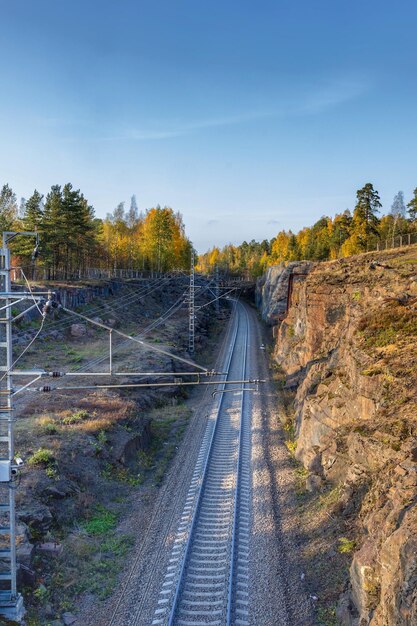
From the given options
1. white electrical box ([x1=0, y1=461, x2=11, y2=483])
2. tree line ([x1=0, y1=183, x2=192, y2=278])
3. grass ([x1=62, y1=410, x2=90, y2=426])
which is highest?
tree line ([x1=0, y1=183, x2=192, y2=278])

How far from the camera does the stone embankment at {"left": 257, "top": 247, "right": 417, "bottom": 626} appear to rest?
→ 1105 cm

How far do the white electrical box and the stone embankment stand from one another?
9.21m

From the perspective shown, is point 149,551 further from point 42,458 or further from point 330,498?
point 330,498

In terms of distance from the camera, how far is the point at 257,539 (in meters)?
15.8

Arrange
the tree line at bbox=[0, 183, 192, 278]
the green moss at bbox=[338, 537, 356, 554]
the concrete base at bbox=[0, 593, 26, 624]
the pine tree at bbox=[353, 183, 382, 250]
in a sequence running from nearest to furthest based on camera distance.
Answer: the concrete base at bbox=[0, 593, 26, 624] < the green moss at bbox=[338, 537, 356, 554] < the tree line at bbox=[0, 183, 192, 278] < the pine tree at bbox=[353, 183, 382, 250]

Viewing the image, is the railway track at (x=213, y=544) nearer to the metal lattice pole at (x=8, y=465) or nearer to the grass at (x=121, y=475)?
the grass at (x=121, y=475)

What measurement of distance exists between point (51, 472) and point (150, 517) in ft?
13.9

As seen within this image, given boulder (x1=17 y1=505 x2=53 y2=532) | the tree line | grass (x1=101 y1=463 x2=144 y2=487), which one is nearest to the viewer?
boulder (x1=17 y1=505 x2=53 y2=532)

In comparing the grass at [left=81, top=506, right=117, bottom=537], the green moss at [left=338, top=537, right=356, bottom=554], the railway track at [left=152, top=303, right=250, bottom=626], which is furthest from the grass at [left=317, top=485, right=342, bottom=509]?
the grass at [left=81, top=506, right=117, bottom=537]

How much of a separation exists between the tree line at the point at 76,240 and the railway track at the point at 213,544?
1421 inches

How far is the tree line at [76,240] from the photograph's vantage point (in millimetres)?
53312

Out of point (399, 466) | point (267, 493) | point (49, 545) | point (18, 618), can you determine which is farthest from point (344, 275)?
point (18, 618)

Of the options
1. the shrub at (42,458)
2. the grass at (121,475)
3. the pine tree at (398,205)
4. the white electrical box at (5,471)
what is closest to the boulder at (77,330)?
the grass at (121,475)

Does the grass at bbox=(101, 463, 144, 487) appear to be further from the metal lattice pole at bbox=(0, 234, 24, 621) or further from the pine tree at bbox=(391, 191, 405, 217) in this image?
the pine tree at bbox=(391, 191, 405, 217)
